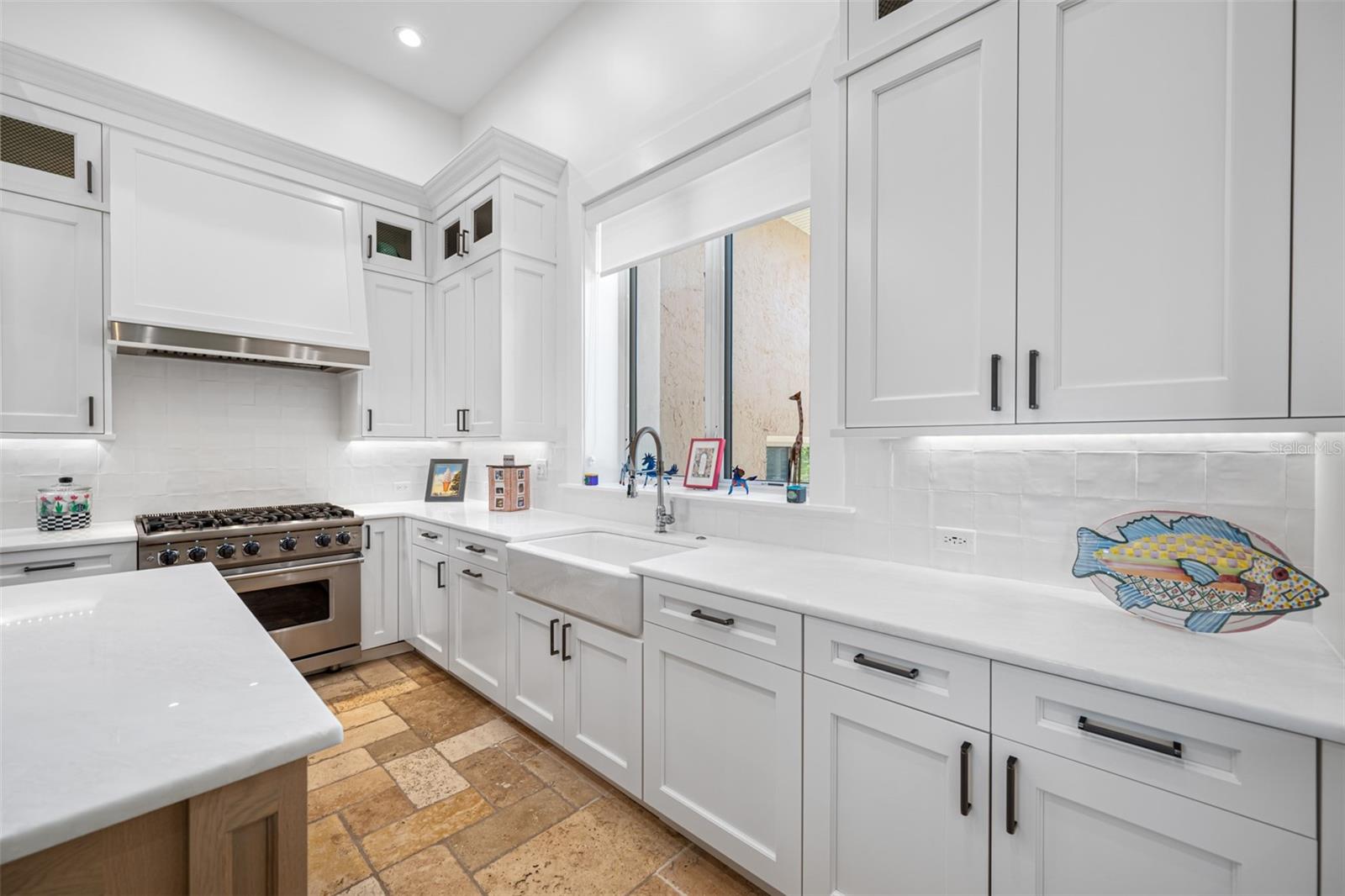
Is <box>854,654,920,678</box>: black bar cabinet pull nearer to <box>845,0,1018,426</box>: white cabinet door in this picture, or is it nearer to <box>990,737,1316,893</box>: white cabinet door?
<box>990,737,1316,893</box>: white cabinet door

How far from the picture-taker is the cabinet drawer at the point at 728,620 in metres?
1.50

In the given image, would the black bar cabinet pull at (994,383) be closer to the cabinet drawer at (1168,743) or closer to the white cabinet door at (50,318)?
the cabinet drawer at (1168,743)

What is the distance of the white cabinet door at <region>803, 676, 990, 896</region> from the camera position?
3.93 ft

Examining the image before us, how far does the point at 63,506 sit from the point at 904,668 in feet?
11.9

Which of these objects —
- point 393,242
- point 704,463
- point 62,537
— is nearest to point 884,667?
point 704,463

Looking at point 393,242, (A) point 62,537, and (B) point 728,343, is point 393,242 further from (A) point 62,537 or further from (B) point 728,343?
(B) point 728,343

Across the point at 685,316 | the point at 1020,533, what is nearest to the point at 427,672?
the point at 685,316

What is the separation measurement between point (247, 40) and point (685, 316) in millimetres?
3110

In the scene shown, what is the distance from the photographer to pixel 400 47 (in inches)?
141

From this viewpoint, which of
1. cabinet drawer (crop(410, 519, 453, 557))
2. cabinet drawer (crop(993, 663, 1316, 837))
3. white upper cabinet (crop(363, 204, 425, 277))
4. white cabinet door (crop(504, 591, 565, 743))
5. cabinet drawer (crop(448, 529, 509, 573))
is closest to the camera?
cabinet drawer (crop(993, 663, 1316, 837))

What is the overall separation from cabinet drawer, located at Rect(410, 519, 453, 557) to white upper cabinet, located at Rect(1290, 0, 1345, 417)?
3.08 meters

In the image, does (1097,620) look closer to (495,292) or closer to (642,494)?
(642,494)

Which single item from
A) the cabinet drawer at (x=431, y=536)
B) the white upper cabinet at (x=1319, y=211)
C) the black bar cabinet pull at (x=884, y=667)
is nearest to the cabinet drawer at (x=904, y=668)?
the black bar cabinet pull at (x=884, y=667)

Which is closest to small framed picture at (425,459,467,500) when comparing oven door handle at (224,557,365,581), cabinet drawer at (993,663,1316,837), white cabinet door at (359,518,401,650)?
white cabinet door at (359,518,401,650)
